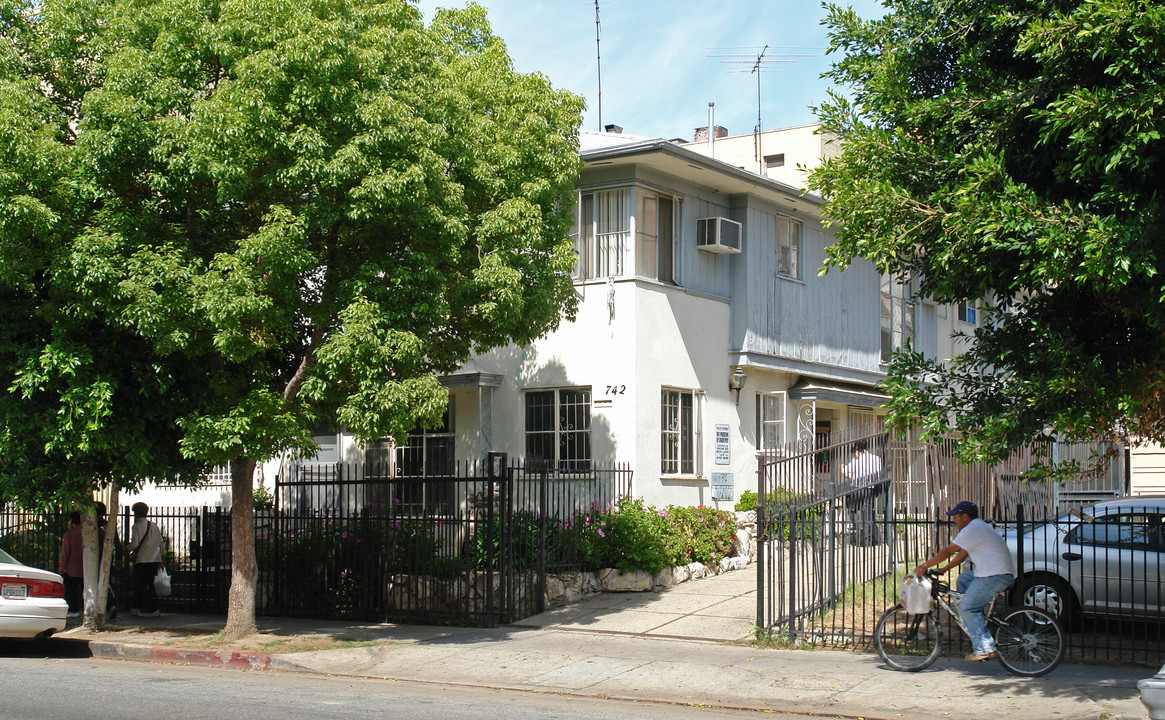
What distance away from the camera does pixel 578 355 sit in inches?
685

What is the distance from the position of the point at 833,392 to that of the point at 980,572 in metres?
9.96

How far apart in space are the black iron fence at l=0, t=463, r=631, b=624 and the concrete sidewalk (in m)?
0.44

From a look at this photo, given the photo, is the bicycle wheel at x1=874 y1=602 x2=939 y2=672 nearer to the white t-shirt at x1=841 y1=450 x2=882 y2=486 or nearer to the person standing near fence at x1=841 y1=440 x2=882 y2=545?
the person standing near fence at x1=841 y1=440 x2=882 y2=545

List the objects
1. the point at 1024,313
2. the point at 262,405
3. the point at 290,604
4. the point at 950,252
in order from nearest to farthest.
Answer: the point at 950,252
the point at 1024,313
the point at 262,405
the point at 290,604

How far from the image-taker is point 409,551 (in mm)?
14555

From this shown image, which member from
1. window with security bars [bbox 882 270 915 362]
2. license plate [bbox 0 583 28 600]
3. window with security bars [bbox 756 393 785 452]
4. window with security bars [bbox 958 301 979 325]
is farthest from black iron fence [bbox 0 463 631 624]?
window with security bars [bbox 958 301 979 325]

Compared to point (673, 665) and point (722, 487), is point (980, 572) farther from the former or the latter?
point (722, 487)

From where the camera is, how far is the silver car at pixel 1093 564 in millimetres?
11203

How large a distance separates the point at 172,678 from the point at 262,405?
9.77 feet

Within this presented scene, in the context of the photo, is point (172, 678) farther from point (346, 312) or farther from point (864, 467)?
Result: point (864, 467)

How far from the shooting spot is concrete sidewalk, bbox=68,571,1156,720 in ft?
31.1

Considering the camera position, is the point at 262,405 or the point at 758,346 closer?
the point at 262,405

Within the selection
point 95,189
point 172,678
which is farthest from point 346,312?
point 172,678

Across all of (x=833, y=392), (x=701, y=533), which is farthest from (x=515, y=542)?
(x=833, y=392)
